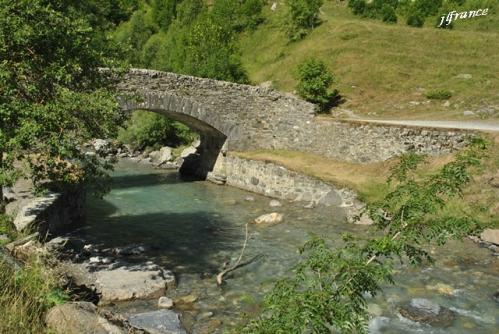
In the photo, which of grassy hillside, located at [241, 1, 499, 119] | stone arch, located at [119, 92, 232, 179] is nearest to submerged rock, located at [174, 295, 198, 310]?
stone arch, located at [119, 92, 232, 179]

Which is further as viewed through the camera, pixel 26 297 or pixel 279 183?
pixel 279 183

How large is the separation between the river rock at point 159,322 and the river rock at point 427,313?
452 cm

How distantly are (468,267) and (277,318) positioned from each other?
373 inches

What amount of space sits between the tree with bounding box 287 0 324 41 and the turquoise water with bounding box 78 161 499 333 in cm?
3235

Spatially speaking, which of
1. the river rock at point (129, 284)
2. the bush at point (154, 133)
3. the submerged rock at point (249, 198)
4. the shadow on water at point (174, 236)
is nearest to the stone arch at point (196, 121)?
the bush at point (154, 133)

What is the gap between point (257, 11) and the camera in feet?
201

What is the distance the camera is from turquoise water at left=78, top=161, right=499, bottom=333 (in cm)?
979

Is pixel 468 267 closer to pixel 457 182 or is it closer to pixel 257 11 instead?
pixel 457 182

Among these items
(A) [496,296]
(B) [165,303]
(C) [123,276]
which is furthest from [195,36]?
(A) [496,296]

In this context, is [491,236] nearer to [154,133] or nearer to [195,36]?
[154,133]

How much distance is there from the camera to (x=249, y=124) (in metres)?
26.1

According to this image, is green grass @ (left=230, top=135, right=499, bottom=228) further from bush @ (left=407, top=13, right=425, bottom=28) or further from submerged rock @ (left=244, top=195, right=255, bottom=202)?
bush @ (left=407, top=13, right=425, bottom=28)

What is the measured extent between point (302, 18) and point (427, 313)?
44.0m

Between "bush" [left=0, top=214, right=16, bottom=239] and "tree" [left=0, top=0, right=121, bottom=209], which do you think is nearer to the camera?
"tree" [left=0, top=0, right=121, bottom=209]
